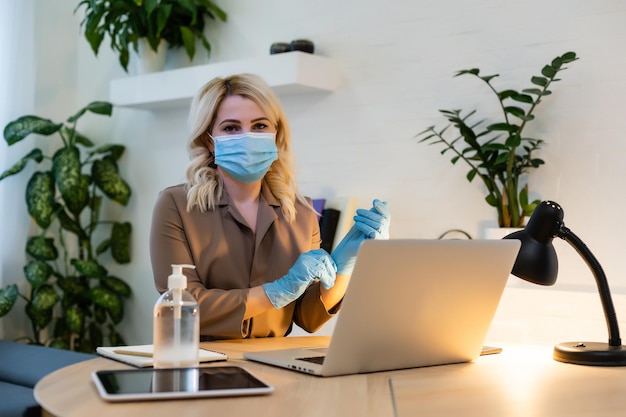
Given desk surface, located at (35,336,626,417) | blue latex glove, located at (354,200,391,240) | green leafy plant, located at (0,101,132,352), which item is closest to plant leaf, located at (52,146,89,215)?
green leafy plant, located at (0,101,132,352)

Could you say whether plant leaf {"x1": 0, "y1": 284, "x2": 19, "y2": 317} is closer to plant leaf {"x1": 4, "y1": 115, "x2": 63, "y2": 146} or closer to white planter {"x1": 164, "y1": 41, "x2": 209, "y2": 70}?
plant leaf {"x1": 4, "y1": 115, "x2": 63, "y2": 146}

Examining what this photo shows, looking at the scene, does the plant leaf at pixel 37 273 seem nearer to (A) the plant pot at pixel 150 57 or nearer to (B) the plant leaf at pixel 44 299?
(B) the plant leaf at pixel 44 299

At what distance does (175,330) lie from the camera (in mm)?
1496

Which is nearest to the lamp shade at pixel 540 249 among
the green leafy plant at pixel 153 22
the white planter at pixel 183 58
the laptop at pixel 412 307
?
the laptop at pixel 412 307

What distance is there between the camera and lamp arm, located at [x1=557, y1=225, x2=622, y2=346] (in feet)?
5.85

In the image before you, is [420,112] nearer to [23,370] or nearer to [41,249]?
[23,370]

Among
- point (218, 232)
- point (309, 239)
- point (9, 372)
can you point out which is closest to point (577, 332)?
point (309, 239)

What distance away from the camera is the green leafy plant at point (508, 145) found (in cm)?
292

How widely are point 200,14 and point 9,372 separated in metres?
1.87

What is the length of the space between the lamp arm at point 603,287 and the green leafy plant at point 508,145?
43.4 inches

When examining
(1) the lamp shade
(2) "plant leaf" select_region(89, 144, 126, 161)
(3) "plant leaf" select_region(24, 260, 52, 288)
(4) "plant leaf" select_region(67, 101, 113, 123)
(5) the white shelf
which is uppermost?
(5) the white shelf

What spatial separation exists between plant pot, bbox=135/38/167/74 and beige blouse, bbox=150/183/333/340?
1997mm

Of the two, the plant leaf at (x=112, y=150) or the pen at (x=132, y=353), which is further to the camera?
the plant leaf at (x=112, y=150)

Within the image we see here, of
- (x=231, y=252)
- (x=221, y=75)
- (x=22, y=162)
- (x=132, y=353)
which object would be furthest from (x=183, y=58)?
(x=132, y=353)
